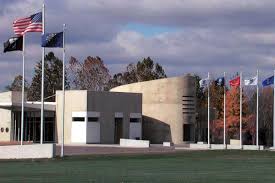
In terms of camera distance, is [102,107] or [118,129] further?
[118,129]

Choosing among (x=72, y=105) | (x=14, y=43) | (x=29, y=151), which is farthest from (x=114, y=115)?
(x=14, y=43)

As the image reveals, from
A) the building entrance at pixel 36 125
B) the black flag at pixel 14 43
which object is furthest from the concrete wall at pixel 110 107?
the black flag at pixel 14 43

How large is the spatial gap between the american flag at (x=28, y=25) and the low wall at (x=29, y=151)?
24.6 ft

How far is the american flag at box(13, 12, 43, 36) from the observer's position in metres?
41.3

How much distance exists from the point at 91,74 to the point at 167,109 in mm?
37406

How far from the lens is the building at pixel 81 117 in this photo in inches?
2960

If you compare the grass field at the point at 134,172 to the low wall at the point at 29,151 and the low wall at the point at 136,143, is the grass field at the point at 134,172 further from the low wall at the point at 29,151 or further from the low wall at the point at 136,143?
the low wall at the point at 136,143

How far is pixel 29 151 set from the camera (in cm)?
4478

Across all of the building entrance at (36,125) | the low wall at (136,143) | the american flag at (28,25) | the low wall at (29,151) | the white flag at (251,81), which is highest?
the american flag at (28,25)

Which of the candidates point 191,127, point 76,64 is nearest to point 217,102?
point 191,127

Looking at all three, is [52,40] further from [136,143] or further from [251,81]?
[251,81]

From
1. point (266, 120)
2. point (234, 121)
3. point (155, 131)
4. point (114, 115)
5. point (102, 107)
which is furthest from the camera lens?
point (266, 120)

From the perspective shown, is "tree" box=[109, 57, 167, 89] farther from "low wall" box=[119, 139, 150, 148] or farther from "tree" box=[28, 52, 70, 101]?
"low wall" box=[119, 139, 150, 148]

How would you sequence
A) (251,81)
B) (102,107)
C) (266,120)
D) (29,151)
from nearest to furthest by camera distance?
1. (29,151)
2. (251,81)
3. (102,107)
4. (266,120)
